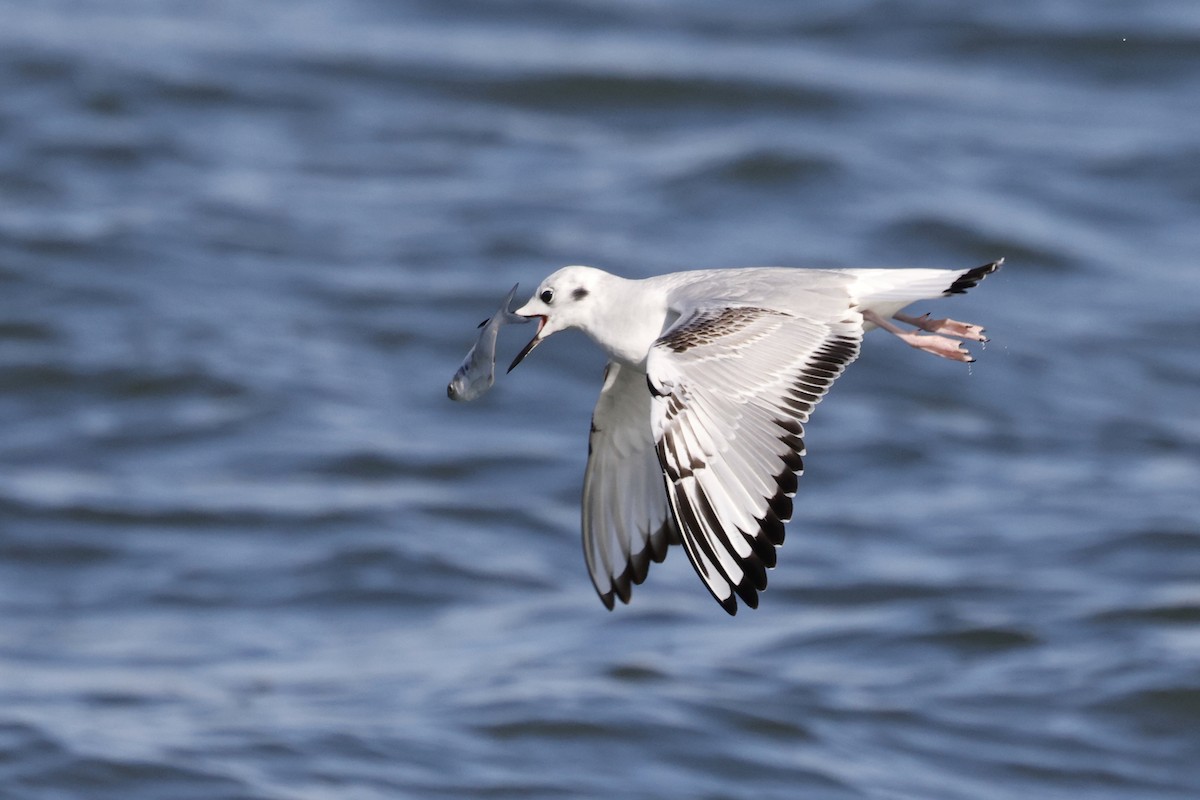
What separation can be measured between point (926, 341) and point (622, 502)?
1.22m

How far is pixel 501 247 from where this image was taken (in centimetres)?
1638

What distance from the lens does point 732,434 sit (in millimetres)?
5348

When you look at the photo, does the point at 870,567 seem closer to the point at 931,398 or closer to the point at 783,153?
the point at 931,398

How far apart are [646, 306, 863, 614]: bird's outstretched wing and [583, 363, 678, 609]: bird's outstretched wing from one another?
109 centimetres

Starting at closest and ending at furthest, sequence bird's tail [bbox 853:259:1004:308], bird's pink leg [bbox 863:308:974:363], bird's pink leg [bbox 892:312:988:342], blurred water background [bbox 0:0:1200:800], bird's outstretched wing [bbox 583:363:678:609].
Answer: bird's tail [bbox 853:259:1004:308] < bird's pink leg [bbox 863:308:974:363] < bird's pink leg [bbox 892:312:988:342] < bird's outstretched wing [bbox 583:363:678:609] < blurred water background [bbox 0:0:1200:800]

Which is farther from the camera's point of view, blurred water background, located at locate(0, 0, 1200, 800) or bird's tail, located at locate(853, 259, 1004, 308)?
blurred water background, located at locate(0, 0, 1200, 800)

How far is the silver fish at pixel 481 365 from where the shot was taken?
6074mm

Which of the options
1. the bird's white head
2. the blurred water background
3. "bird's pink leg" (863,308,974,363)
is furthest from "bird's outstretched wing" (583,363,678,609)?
the blurred water background

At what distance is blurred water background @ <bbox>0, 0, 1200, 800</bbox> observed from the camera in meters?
10.1

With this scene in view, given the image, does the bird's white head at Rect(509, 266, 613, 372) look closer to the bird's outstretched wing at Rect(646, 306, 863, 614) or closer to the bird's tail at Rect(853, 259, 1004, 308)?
the bird's outstretched wing at Rect(646, 306, 863, 614)

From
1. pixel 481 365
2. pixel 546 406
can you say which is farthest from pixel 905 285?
pixel 546 406

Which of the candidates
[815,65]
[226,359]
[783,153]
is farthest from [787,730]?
[815,65]

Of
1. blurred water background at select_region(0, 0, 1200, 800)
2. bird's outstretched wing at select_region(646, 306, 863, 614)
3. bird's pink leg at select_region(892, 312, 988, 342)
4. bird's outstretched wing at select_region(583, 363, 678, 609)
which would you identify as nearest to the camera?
bird's outstretched wing at select_region(646, 306, 863, 614)

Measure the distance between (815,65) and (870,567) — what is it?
9.80 m
